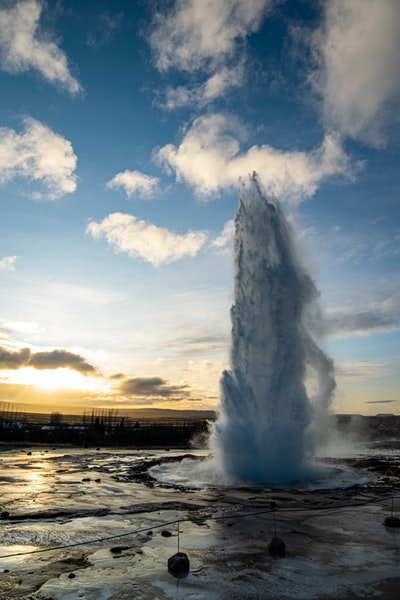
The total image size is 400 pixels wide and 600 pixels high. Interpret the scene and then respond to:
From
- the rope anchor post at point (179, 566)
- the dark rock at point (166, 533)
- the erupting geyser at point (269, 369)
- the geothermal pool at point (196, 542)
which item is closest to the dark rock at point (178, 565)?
the rope anchor post at point (179, 566)

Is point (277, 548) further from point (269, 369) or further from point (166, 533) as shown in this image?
point (269, 369)

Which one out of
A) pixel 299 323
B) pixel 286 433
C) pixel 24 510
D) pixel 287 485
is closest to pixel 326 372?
pixel 299 323

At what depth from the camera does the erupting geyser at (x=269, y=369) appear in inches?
1031

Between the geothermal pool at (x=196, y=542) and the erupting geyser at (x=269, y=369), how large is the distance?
10.8ft

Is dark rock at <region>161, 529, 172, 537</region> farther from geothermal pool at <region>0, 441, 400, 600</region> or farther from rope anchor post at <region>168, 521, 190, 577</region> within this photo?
rope anchor post at <region>168, 521, 190, 577</region>

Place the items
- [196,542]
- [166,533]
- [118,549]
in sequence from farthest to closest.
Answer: [166,533]
[196,542]
[118,549]

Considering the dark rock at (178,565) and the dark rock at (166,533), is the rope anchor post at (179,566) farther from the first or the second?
the dark rock at (166,533)

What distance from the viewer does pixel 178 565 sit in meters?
9.72

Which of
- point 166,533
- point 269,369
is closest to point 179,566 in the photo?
point 166,533

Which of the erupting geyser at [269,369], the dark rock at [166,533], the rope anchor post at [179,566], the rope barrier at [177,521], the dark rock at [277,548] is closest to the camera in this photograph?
the rope anchor post at [179,566]

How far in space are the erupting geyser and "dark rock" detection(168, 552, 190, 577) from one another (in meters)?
16.6

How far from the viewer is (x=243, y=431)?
26.5 meters

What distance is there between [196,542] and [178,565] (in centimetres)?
279

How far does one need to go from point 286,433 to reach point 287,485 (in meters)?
3.05
